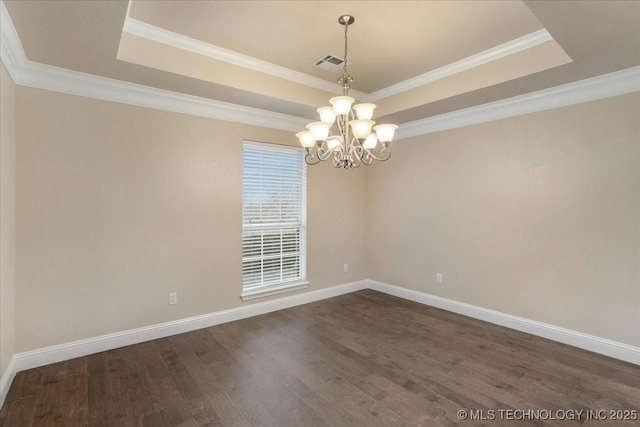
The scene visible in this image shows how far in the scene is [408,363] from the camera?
279 cm

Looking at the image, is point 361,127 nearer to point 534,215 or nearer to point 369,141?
point 369,141

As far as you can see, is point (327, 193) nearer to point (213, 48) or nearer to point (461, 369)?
point (213, 48)

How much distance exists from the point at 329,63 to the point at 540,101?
2282mm

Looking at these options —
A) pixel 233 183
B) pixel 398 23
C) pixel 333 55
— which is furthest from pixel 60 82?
pixel 398 23

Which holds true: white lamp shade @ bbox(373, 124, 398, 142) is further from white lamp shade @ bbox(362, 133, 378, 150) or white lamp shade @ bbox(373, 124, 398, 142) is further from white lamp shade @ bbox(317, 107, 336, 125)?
white lamp shade @ bbox(317, 107, 336, 125)

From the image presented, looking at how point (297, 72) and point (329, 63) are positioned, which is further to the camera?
point (297, 72)

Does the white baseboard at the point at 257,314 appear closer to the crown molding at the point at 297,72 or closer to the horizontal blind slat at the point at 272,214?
the horizontal blind slat at the point at 272,214

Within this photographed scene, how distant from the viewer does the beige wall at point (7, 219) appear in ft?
7.41

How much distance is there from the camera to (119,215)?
309cm

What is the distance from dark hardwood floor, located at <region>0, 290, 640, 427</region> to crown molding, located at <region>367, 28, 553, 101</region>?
2870 millimetres

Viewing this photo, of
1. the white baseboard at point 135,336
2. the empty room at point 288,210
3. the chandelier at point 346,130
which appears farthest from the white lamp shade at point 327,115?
the white baseboard at point 135,336

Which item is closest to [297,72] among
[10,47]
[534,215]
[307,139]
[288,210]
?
[307,139]

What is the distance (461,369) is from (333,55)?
3.16 m

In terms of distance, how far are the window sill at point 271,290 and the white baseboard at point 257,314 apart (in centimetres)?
11
